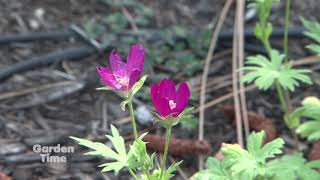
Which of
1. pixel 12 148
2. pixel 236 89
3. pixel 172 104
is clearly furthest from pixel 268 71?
pixel 12 148

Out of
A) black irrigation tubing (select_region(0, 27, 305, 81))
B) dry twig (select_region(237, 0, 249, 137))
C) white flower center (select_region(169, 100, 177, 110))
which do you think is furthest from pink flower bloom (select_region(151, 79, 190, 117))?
black irrigation tubing (select_region(0, 27, 305, 81))

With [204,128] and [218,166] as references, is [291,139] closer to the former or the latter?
[204,128]

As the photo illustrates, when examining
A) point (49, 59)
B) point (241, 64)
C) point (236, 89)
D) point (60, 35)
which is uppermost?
point (60, 35)

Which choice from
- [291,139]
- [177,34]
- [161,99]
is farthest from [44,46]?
[161,99]

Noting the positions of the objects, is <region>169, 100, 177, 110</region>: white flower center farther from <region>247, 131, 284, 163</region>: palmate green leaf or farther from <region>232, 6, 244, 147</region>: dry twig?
<region>232, 6, 244, 147</region>: dry twig

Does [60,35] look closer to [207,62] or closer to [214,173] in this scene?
[207,62]

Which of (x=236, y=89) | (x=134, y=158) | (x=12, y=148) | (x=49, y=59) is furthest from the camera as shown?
(x=49, y=59)

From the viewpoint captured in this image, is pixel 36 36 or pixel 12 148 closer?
pixel 12 148
